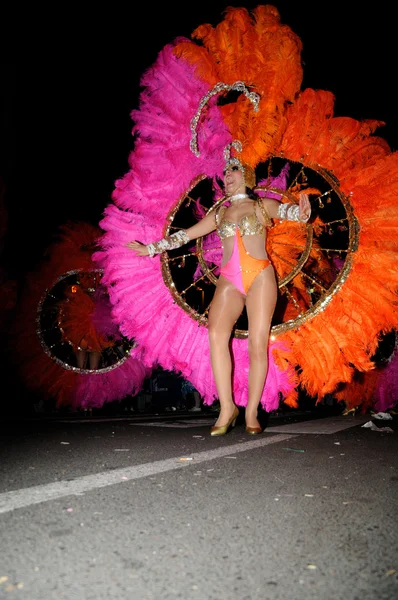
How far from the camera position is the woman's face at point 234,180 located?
153 inches

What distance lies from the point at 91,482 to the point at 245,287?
199cm

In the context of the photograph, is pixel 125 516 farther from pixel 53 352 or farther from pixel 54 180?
pixel 54 180

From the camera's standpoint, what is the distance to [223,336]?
3.66 meters

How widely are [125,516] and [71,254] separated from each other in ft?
19.1

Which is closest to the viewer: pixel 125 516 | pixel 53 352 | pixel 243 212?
pixel 125 516

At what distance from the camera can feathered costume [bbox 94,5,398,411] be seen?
379 cm

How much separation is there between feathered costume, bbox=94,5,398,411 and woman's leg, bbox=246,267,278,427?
Result: 323mm

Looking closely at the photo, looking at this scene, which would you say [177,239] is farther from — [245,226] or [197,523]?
[197,523]

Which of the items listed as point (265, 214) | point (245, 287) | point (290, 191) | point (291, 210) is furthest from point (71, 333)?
point (291, 210)

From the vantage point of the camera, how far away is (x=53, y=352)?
6695 millimetres

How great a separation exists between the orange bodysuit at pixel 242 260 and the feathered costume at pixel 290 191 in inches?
18.3

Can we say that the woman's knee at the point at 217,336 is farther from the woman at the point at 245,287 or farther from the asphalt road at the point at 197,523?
the asphalt road at the point at 197,523

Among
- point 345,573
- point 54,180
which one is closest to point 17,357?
point 54,180

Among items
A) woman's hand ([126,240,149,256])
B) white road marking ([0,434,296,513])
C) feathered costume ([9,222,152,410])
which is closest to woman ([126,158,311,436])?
woman's hand ([126,240,149,256])
